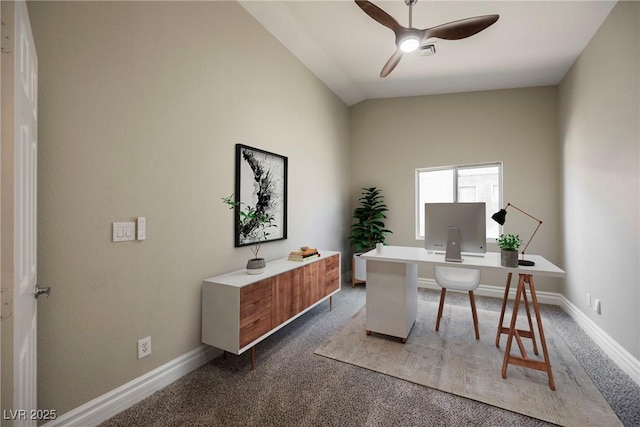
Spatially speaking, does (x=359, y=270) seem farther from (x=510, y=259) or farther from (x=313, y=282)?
(x=510, y=259)

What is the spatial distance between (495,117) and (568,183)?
135 cm

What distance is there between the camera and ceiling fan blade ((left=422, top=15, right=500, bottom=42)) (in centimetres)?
204

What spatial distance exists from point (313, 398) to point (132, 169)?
6.35 ft

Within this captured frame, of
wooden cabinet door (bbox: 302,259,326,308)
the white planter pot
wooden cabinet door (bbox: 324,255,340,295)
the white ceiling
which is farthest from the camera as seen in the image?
the white planter pot

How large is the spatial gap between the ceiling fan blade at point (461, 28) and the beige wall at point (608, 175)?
3.65 ft

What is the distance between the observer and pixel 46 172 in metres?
1.43

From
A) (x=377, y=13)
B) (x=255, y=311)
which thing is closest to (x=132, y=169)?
(x=255, y=311)

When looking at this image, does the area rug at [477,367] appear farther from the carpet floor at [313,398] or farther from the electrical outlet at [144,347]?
the electrical outlet at [144,347]

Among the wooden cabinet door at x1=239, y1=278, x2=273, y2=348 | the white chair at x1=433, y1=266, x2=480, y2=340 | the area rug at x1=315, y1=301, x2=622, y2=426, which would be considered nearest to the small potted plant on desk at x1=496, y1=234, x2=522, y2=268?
the white chair at x1=433, y1=266, x2=480, y2=340

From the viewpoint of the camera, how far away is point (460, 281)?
2.80m

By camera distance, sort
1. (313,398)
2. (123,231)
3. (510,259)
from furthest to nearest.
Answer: (510,259) → (313,398) → (123,231)

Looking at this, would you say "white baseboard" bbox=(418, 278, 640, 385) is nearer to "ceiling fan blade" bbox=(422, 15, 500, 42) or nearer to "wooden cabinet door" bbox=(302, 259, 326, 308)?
"wooden cabinet door" bbox=(302, 259, 326, 308)

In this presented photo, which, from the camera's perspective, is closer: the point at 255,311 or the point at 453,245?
the point at 255,311

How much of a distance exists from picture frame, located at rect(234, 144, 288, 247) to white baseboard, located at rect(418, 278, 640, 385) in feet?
9.11
